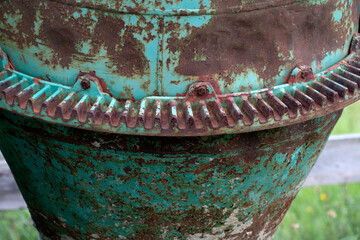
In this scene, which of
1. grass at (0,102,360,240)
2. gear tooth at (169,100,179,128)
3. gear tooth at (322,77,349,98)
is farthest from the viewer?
grass at (0,102,360,240)

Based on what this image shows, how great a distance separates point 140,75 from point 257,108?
305mm

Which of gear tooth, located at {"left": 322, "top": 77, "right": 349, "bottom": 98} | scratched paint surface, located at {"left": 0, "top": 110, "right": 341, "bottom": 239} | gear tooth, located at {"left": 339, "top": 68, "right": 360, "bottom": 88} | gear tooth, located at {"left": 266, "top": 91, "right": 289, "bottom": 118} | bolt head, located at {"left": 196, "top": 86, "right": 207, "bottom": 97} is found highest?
gear tooth, located at {"left": 339, "top": 68, "right": 360, "bottom": 88}

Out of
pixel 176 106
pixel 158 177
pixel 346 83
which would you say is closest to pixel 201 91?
pixel 176 106

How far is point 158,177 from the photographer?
52.0 inches

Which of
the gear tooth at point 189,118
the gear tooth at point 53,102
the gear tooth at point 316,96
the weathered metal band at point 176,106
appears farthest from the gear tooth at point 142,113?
the gear tooth at point 316,96

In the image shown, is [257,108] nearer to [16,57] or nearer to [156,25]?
[156,25]

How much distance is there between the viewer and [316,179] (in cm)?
276

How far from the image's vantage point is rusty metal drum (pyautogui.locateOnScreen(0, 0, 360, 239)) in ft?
3.81

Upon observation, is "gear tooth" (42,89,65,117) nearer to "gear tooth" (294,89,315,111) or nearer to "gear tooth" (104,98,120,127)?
"gear tooth" (104,98,120,127)

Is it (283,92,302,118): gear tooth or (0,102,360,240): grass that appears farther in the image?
(0,102,360,240): grass

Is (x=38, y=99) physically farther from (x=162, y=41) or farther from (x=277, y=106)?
(x=277, y=106)

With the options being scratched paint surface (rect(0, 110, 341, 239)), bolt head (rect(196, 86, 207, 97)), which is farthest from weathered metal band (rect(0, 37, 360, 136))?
scratched paint surface (rect(0, 110, 341, 239))

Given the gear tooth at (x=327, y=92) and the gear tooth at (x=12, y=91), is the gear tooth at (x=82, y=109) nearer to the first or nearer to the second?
the gear tooth at (x=12, y=91)

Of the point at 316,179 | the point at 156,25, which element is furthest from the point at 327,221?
the point at 156,25
